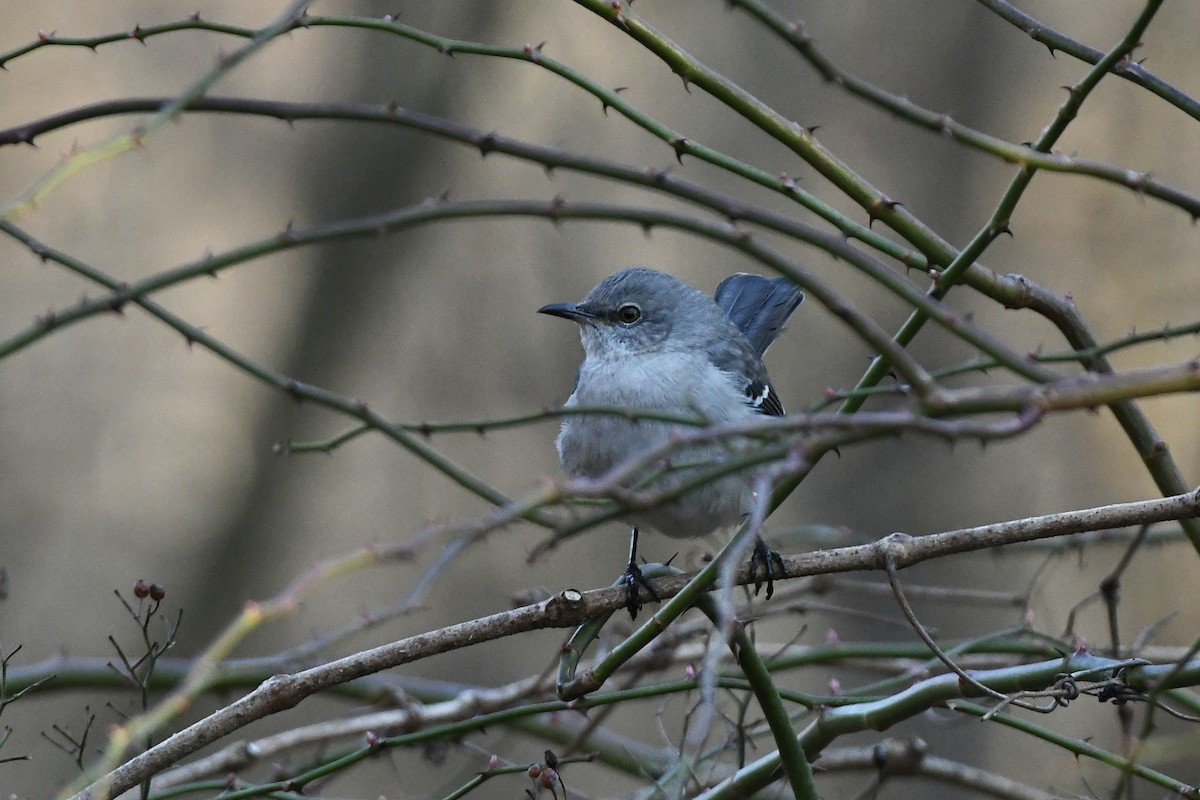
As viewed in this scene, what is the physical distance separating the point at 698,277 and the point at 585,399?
403 centimetres

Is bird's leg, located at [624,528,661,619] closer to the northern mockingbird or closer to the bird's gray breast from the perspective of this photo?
the northern mockingbird

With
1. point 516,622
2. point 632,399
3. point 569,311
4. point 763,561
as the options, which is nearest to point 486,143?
point 516,622

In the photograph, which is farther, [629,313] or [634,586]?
[629,313]

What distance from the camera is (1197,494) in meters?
2.35

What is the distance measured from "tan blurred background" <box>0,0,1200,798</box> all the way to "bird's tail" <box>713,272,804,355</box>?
2519 mm

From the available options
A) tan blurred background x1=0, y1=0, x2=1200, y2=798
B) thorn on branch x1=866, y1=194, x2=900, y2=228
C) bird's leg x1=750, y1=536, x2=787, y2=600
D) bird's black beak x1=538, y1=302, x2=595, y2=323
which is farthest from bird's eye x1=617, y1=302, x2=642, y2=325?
tan blurred background x1=0, y1=0, x2=1200, y2=798

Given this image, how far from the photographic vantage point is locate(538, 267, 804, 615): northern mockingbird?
3.96m

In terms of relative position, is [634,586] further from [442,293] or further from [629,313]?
[442,293]

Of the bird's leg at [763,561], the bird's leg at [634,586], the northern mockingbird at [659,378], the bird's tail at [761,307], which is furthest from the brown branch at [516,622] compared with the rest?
the bird's tail at [761,307]

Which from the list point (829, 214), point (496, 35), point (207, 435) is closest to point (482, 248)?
point (496, 35)

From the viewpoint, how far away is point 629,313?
4.71 meters

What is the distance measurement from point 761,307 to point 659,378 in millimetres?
1138

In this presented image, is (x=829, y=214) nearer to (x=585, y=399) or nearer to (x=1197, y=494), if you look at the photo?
(x=1197, y=494)

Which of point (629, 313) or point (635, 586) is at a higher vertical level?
point (629, 313)
